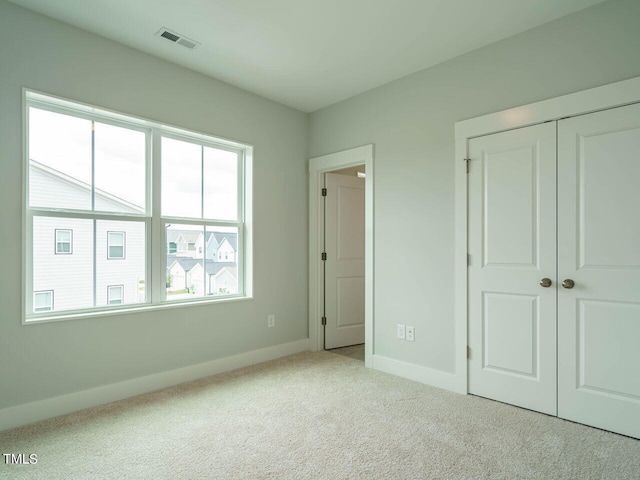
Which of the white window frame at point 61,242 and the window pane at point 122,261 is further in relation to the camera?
the window pane at point 122,261

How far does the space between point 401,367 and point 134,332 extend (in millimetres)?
2303

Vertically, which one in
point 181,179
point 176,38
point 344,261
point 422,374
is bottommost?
point 422,374

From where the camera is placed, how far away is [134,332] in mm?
2832

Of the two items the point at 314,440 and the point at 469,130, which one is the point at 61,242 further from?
the point at 469,130

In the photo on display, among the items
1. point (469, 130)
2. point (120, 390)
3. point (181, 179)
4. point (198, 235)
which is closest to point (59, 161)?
point (181, 179)

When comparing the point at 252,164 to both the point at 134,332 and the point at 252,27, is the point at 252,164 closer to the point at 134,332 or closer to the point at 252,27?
the point at 252,27

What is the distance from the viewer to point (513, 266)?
105 inches

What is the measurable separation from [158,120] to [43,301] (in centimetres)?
161

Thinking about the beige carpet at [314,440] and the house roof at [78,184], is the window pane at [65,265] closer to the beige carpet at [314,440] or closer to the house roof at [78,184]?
the house roof at [78,184]

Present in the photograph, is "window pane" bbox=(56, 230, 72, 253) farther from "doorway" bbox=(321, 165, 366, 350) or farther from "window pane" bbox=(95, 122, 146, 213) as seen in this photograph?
"doorway" bbox=(321, 165, 366, 350)

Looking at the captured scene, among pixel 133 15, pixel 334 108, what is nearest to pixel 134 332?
pixel 133 15

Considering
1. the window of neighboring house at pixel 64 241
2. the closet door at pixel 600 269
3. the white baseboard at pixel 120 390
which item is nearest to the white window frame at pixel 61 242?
the window of neighboring house at pixel 64 241

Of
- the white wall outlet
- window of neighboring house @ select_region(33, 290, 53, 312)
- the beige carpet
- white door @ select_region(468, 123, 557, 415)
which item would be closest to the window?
window of neighboring house @ select_region(33, 290, 53, 312)

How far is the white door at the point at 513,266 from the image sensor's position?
249cm
